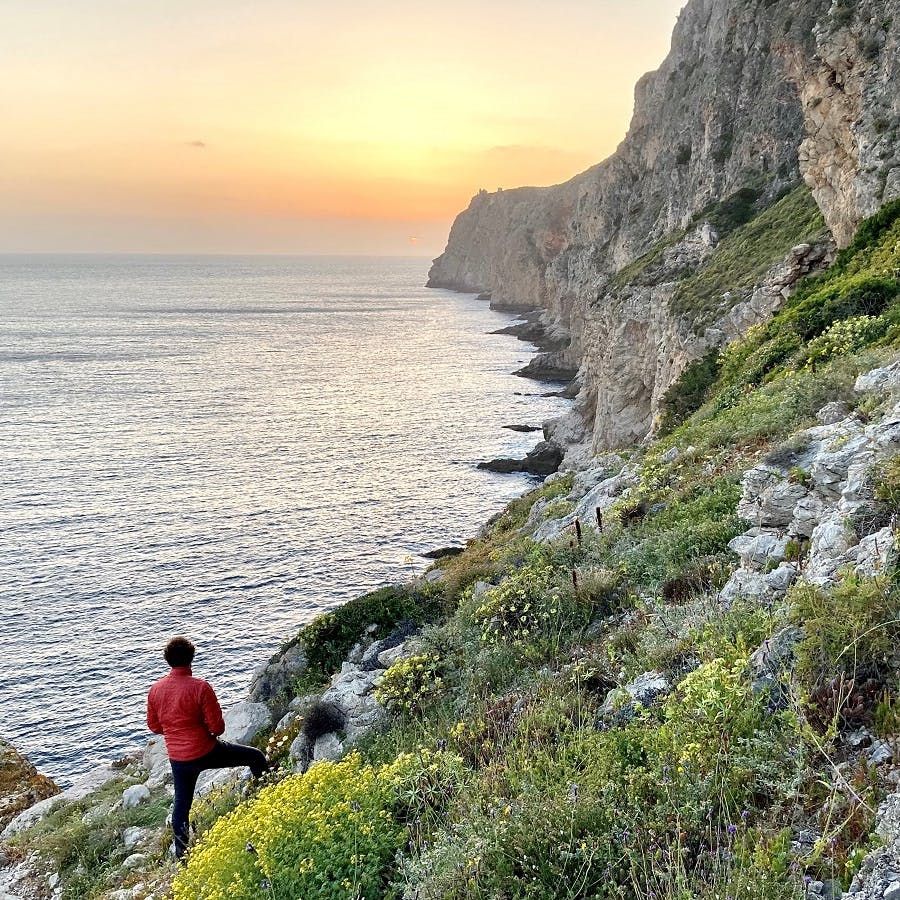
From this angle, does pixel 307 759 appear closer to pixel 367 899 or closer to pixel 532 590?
pixel 532 590

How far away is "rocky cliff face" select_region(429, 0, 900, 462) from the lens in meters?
23.7

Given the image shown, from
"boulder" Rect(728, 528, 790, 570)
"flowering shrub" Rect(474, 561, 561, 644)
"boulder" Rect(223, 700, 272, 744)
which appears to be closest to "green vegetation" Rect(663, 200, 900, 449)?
"boulder" Rect(728, 528, 790, 570)

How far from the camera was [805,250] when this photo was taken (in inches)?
1040

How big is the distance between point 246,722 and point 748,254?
31.6 meters

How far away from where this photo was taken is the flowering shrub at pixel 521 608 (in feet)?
29.8

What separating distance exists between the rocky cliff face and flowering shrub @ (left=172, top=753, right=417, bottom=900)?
946 inches

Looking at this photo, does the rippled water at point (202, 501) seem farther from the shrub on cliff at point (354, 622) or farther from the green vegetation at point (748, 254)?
the green vegetation at point (748, 254)

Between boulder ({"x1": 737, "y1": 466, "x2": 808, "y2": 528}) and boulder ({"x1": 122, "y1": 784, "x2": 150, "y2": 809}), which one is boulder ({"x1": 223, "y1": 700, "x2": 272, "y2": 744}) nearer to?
boulder ({"x1": 122, "y1": 784, "x2": 150, "y2": 809})

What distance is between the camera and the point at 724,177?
153ft

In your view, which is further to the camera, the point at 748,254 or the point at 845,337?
the point at 748,254

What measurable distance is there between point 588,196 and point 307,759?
10063 centimetres

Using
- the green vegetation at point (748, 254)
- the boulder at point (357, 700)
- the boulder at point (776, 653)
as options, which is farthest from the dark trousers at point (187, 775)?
the green vegetation at point (748, 254)

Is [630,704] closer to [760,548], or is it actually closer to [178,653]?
[760,548]

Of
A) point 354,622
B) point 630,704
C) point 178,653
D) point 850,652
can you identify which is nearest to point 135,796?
point 354,622
